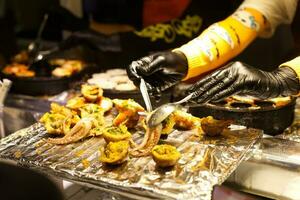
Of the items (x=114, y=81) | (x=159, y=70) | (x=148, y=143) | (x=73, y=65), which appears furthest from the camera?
(x=73, y=65)

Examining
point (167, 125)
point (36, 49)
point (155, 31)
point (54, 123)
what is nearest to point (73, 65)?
point (36, 49)

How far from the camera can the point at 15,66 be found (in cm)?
297

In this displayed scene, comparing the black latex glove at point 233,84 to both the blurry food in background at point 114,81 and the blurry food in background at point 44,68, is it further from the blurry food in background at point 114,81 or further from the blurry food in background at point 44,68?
the blurry food in background at point 44,68

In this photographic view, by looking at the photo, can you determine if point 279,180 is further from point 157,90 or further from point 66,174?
point 66,174

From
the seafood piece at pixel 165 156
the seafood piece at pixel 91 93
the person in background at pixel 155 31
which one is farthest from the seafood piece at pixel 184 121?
the person in background at pixel 155 31

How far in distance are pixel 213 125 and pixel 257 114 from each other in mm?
275

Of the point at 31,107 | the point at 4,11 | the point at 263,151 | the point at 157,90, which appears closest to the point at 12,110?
the point at 31,107

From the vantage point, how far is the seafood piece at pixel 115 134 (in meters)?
1.63

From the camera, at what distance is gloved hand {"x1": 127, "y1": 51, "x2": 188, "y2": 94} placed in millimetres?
1954

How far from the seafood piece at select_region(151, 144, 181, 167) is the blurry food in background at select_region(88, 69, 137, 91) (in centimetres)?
87

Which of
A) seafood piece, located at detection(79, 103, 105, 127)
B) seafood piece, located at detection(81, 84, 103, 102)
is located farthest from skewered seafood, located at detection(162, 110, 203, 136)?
seafood piece, located at detection(81, 84, 103, 102)

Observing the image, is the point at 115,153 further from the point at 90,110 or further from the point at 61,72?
the point at 61,72

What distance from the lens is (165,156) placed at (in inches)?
58.6

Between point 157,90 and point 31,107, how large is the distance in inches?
36.3
